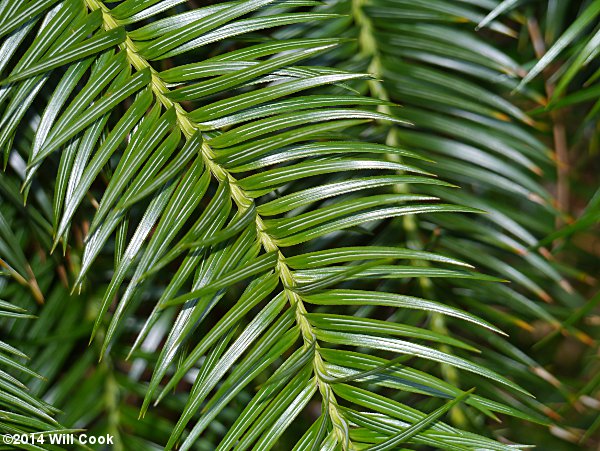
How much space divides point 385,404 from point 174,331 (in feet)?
0.56

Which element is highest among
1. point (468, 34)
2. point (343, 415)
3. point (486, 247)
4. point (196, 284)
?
point (468, 34)

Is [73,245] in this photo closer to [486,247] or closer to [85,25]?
[85,25]

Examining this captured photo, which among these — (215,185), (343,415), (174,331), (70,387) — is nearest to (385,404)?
(343,415)

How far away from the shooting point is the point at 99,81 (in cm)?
53

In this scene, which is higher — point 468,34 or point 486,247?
point 468,34

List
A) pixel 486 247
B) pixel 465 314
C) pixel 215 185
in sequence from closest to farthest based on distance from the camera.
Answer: pixel 465 314, pixel 215 185, pixel 486 247

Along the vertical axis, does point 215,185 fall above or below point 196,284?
above

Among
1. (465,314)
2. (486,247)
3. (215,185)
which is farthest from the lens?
(486,247)

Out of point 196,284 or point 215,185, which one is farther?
point 215,185

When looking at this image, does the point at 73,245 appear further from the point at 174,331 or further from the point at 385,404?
the point at 385,404

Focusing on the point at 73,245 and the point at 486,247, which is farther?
the point at 486,247

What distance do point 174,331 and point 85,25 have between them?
0.26 meters

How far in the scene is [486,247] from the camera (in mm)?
912

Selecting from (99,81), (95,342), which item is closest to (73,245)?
(95,342)
